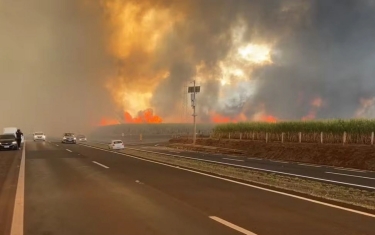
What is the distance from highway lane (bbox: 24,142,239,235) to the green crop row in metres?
27.7

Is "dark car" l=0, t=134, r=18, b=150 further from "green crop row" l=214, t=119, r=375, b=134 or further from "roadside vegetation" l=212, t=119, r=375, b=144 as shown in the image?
"green crop row" l=214, t=119, r=375, b=134

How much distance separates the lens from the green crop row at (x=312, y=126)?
121 feet

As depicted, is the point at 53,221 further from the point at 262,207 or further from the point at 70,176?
the point at 70,176

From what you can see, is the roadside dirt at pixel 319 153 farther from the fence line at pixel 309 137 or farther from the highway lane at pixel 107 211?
the highway lane at pixel 107 211

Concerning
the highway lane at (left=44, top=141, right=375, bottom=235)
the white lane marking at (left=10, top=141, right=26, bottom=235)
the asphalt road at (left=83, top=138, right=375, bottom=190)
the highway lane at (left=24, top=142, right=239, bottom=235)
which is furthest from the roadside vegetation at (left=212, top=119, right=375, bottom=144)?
the white lane marking at (left=10, top=141, right=26, bottom=235)

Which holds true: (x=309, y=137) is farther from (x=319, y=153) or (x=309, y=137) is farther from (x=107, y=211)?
(x=107, y=211)

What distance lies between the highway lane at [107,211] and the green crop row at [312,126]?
91.0 ft

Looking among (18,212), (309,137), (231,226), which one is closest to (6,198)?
(18,212)

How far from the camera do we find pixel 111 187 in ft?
47.5

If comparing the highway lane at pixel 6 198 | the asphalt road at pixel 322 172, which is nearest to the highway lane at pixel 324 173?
the asphalt road at pixel 322 172

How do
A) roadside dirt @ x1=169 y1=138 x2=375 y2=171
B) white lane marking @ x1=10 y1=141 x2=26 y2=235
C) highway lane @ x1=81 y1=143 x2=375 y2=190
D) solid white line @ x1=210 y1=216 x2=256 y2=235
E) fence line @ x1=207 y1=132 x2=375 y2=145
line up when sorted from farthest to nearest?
1. fence line @ x1=207 y1=132 x2=375 y2=145
2. roadside dirt @ x1=169 y1=138 x2=375 y2=171
3. highway lane @ x1=81 y1=143 x2=375 y2=190
4. white lane marking @ x1=10 y1=141 x2=26 y2=235
5. solid white line @ x1=210 y1=216 x2=256 y2=235

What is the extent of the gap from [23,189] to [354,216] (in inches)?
420

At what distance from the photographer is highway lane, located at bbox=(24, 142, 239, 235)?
8109 millimetres

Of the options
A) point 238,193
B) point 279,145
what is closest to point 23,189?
point 238,193
